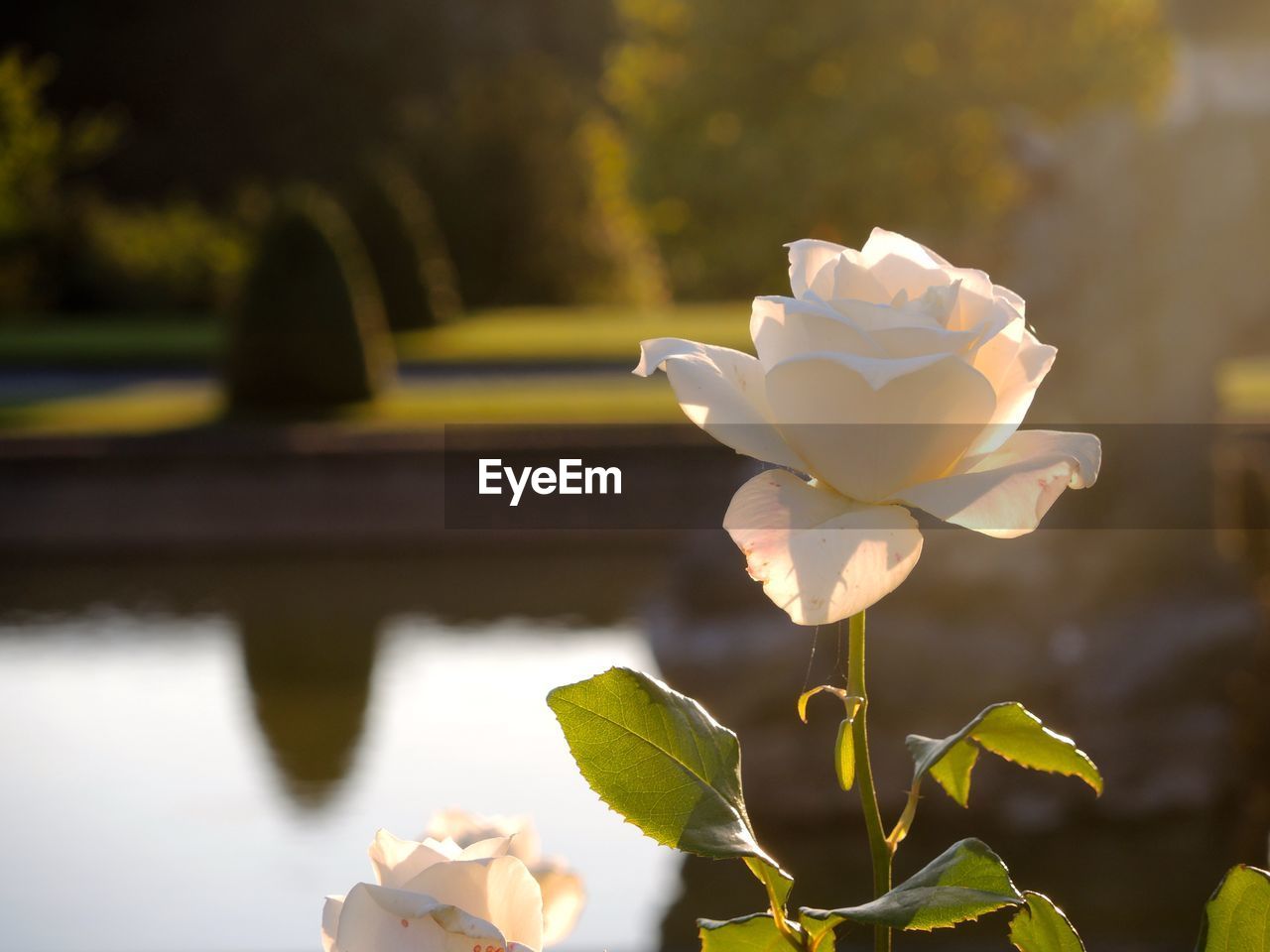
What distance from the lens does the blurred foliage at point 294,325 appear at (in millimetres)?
11727

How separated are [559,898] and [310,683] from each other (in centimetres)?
679

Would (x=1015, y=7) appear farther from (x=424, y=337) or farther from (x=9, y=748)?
(x=9, y=748)

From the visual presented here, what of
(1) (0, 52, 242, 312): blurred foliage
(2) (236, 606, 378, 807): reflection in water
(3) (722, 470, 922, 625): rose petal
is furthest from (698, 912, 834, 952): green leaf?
(1) (0, 52, 242, 312): blurred foliage

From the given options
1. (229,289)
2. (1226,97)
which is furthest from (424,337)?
(1226,97)

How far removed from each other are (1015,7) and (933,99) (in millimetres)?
1676

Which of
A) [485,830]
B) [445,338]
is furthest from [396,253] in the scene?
[485,830]

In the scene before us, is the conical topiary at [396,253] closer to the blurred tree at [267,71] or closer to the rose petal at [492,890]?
the blurred tree at [267,71]

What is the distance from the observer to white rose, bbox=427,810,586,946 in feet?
2.01

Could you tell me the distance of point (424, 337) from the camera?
1858 cm

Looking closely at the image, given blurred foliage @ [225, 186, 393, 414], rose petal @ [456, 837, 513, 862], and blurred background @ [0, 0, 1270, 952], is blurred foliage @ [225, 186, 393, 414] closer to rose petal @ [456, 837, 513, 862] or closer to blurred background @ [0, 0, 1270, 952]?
blurred background @ [0, 0, 1270, 952]

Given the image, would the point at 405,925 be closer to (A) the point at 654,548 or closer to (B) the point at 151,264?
(A) the point at 654,548

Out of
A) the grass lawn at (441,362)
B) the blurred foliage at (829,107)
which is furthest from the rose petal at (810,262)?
the blurred foliage at (829,107)

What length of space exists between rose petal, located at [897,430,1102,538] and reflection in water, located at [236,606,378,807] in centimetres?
545

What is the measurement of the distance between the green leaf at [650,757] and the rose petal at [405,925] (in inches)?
3.3
